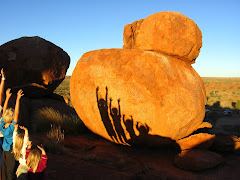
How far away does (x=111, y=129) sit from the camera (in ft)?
19.8

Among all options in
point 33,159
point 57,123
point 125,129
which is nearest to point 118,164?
point 125,129

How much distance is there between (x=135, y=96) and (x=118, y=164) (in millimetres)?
1739

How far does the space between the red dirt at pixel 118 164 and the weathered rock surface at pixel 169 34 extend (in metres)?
3.12

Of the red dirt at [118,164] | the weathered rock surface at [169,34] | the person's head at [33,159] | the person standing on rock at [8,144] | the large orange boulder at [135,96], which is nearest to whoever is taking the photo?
the person's head at [33,159]

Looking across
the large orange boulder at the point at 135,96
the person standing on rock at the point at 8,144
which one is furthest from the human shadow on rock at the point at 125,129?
the person standing on rock at the point at 8,144

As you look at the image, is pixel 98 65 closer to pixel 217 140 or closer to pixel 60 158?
pixel 60 158

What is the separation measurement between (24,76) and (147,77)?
5979mm

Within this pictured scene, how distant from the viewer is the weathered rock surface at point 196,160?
550 cm

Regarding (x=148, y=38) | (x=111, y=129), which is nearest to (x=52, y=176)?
(x=111, y=129)

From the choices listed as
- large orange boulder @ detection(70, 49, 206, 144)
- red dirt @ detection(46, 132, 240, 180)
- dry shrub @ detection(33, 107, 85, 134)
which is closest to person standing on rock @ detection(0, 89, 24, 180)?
red dirt @ detection(46, 132, 240, 180)

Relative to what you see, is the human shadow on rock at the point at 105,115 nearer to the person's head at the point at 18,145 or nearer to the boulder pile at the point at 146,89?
the boulder pile at the point at 146,89

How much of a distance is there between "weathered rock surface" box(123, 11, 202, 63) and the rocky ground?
3.12 meters

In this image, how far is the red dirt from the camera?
442cm

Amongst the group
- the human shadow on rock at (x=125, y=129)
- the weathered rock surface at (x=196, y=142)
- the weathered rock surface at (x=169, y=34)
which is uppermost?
the weathered rock surface at (x=169, y=34)
